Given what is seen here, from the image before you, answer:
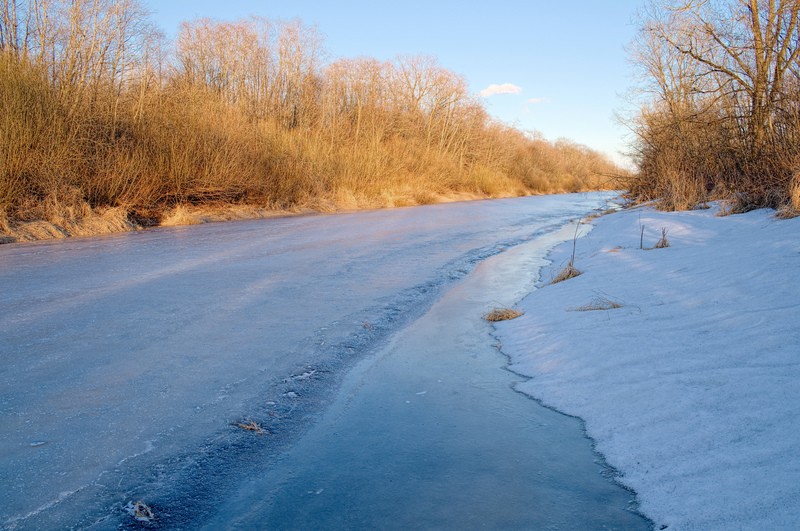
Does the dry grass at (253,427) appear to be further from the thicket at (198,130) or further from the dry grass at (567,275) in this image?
the thicket at (198,130)

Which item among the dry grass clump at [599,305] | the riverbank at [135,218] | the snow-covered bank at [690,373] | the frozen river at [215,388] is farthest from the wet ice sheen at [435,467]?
the riverbank at [135,218]

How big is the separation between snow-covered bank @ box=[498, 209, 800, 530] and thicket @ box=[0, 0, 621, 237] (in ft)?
38.8

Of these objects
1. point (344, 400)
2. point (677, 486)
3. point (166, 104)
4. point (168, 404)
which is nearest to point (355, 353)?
point (344, 400)

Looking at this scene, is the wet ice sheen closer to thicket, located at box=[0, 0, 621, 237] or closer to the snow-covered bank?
the snow-covered bank

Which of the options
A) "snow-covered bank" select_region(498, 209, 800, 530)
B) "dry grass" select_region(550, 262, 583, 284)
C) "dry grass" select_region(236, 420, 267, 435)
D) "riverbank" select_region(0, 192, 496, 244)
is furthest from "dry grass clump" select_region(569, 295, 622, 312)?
"riverbank" select_region(0, 192, 496, 244)

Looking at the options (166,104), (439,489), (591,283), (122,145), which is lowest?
(439,489)

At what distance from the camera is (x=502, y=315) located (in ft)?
17.6

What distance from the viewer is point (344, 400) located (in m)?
3.46

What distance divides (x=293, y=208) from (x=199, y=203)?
4183mm

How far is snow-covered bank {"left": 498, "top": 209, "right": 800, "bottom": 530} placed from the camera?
7.01 ft

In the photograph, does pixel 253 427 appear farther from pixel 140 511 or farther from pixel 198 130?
pixel 198 130

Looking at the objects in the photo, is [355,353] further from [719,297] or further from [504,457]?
[719,297]

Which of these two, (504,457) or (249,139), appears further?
(249,139)

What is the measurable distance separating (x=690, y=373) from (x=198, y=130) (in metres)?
17.8
